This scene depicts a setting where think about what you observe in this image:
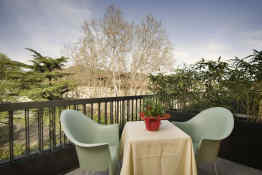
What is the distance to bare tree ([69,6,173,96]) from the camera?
6027 mm

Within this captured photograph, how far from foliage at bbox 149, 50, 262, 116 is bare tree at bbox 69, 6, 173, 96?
3281mm

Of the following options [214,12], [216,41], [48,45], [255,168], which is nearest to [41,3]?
[48,45]

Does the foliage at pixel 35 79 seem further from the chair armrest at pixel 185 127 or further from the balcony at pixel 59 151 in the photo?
the chair armrest at pixel 185 127

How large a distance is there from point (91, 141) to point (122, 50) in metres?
5.39

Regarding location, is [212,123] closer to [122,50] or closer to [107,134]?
[107,134]

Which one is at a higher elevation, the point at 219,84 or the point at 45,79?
the point at 45,79

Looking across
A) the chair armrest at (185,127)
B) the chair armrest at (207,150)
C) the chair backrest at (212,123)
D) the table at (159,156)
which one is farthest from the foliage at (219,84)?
the table at (159,156)

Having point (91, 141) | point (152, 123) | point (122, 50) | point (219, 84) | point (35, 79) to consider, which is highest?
point (122, 50)

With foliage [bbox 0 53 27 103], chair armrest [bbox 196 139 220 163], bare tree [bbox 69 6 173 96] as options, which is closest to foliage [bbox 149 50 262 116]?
chair armrest [bbox 196 139 220 163]

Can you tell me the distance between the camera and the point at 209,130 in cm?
159

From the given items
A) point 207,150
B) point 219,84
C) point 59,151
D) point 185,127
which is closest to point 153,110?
point 207,150

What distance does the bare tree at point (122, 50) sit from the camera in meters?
6.03

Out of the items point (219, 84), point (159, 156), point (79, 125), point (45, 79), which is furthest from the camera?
point (45, 79)

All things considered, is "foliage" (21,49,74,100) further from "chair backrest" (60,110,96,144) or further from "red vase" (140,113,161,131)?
"red vase" (140,113,161,131)
